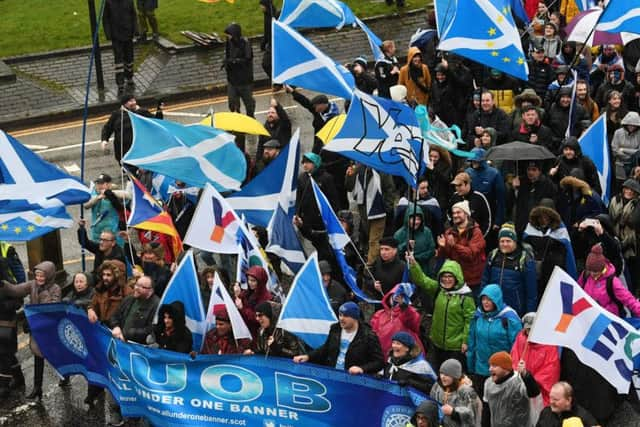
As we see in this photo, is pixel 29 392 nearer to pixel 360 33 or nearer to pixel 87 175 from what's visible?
pixel 87 175

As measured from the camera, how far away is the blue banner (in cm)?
1129

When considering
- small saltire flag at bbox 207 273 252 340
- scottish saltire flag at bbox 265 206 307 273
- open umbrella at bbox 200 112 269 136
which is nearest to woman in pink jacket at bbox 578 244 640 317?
scottish saltire flag at bbox 265 206 307 273

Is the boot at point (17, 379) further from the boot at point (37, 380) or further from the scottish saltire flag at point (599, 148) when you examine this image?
the scottish saltire flag at point (599, 148)

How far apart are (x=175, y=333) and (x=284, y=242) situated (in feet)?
5.89

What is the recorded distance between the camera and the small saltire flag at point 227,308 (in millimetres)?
12000

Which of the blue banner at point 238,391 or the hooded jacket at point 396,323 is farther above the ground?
the hooded jacket at point 396,323

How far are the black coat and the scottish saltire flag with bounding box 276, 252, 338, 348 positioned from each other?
14 centimetres

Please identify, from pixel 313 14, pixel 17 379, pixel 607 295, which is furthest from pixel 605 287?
pixel 313 14

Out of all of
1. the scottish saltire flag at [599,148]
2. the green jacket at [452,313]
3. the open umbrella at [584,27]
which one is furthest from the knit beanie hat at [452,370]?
the open umbrella at [584,27]

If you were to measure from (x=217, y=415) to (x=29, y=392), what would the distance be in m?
2.63

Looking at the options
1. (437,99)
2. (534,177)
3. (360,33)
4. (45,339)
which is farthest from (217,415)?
(360,33)

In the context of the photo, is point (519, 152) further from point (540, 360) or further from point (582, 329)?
point (582, 329)

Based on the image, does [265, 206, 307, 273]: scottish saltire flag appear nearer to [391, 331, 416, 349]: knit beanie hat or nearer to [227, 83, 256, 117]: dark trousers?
[391, 331, 416, 349]: knit beanie hat

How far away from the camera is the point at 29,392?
1353 cm
